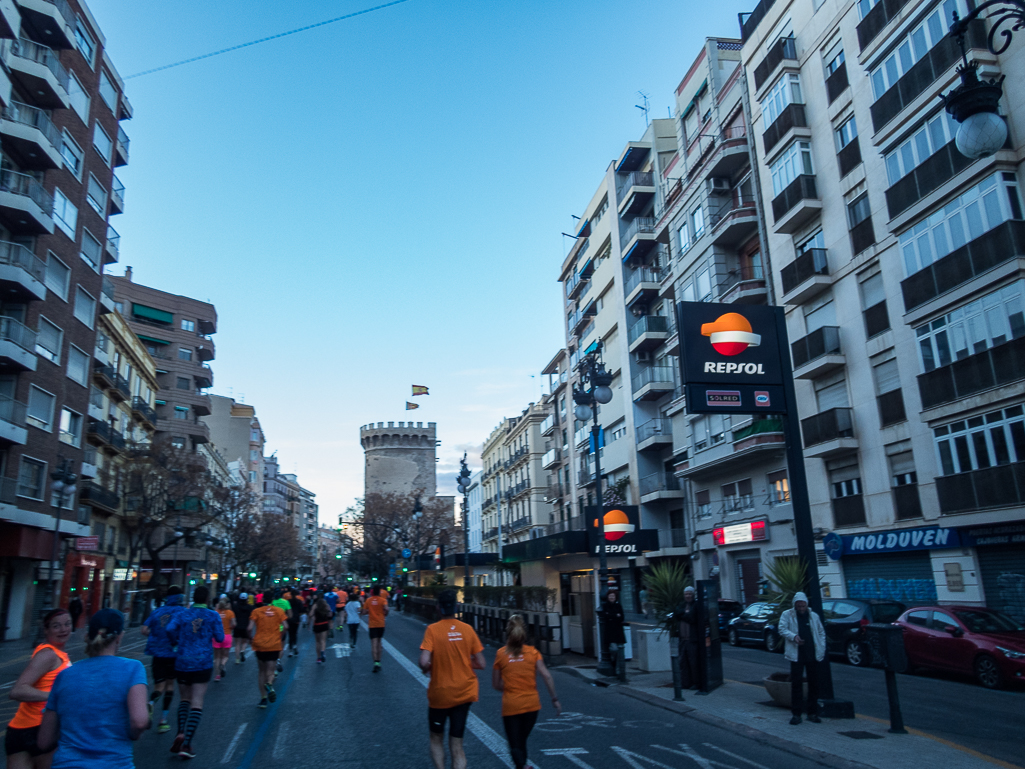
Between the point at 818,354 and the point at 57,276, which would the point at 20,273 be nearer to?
the point at 57,276

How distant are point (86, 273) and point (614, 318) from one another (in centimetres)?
2713

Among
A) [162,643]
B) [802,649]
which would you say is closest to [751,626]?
[802,649]

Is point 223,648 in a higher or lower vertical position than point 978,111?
lower

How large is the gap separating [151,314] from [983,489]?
54611 mm

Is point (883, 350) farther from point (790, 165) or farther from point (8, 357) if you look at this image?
point (8, 357)

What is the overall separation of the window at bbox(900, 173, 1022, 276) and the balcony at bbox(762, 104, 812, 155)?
23.3ft

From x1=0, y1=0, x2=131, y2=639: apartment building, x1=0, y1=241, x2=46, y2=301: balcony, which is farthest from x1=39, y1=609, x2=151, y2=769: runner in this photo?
x1=0, y1=241, x2=46, y2=301: balcony

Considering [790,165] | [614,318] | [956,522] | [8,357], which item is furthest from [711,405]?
[614,318]

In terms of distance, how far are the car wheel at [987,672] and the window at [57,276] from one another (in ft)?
105

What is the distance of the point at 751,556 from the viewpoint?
1246 inches

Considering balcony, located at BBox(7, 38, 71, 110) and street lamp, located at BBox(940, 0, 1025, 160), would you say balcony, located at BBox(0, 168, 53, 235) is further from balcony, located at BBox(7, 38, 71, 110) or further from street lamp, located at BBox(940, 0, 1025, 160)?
street lamp, located at BBox(940, 0, 1025, 160)

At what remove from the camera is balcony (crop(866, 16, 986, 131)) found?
2047cm

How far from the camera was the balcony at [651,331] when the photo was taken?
3997 cm

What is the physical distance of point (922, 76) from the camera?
22.4 meters
